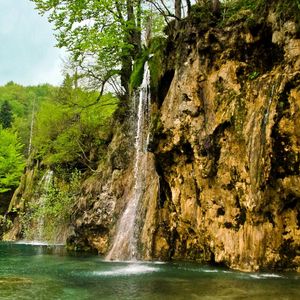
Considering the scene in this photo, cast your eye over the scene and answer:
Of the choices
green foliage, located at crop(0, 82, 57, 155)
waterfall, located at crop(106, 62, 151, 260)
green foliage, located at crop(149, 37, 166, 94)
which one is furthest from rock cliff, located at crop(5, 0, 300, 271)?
green foliage, located at crop(0, 82, 57, 155)

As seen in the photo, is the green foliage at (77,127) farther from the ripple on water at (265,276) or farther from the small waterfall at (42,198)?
the ripple on water at (265,276)

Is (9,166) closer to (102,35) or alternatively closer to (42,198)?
(42,198)

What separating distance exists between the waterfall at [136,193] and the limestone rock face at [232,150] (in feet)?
4.55

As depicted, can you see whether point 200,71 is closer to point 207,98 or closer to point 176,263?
point 207,98

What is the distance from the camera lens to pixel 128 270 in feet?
47.0

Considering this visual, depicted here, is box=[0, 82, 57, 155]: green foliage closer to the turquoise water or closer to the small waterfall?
the small waterfall

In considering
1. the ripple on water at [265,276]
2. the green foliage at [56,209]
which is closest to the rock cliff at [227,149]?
the ripple on water at [265,276]

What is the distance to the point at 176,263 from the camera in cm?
1652

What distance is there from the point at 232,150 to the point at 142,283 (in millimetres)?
5885

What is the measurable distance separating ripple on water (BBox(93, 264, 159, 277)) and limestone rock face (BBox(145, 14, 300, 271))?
2390 millimetres

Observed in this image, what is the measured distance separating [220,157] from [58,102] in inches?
664

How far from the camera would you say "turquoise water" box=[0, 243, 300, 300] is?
9844 millimetres

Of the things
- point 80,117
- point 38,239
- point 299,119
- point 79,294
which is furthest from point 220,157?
point 38,239

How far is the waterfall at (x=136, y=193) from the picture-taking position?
750 inches
